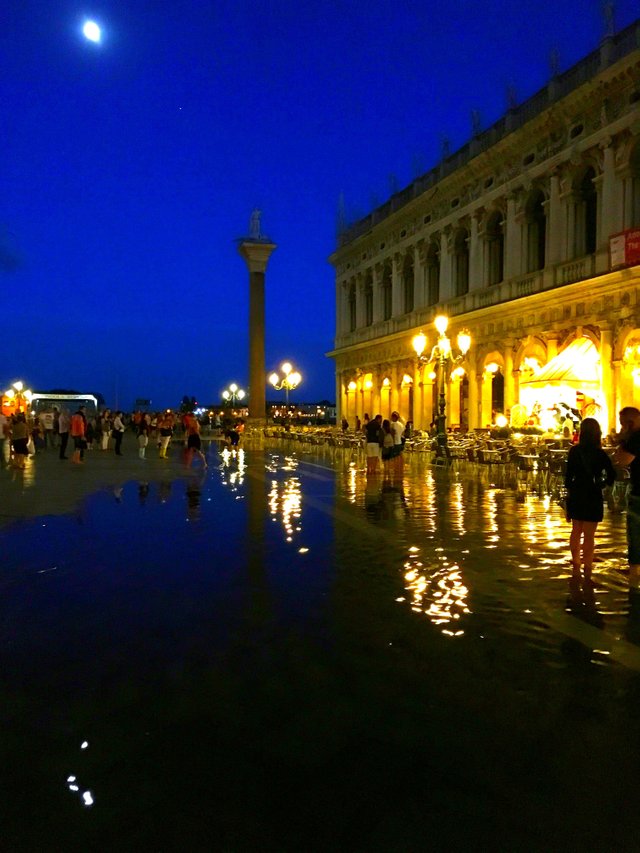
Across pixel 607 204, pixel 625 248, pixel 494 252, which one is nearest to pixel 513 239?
pixel 494 252

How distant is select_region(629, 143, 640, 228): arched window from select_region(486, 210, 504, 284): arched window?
28.9 feet

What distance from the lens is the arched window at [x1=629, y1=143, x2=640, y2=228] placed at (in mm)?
24500

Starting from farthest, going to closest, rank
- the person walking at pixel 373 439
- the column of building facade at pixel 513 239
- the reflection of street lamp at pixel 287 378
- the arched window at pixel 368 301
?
the arched window at pixel 368 301, the reflection of street lamp at pixel 287 378, the column of building facade at pixel 513 239, the person walking at pixel 373 439

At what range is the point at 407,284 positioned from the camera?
42688 mm

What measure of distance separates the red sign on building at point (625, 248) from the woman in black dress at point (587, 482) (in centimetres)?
1758

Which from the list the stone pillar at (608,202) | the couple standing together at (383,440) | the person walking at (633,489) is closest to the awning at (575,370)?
the stone pillar at (608,202)

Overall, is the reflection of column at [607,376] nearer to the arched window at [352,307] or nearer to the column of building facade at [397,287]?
the column of building facade at [397,287]

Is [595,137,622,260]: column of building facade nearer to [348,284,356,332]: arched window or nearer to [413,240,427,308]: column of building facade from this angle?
[413,240,427,308]: column of building facade

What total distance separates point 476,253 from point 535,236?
12.6 feet

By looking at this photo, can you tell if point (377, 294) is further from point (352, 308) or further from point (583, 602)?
point (583, 602)

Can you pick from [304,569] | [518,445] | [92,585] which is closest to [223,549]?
[304,569]

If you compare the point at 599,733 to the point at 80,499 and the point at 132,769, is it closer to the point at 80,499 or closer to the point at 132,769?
the point at 132,769

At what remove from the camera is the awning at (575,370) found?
955 inches

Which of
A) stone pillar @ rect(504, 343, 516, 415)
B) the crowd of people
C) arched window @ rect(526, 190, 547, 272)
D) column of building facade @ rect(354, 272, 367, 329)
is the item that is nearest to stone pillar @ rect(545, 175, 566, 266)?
arched window @ rect(526, 190, 547, 272)
